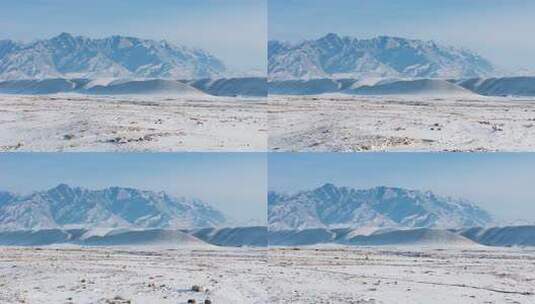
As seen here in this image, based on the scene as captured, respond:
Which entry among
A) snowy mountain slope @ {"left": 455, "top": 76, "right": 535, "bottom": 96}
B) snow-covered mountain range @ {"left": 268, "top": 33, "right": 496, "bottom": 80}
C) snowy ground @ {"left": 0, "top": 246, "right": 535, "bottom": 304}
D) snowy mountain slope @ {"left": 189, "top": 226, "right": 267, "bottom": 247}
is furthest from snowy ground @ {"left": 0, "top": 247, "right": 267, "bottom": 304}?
snowy mountain slope @ {"left": 455, "top": 76, "right": 535, "bottom": 96}

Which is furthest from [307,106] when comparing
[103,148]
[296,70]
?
[103,148]

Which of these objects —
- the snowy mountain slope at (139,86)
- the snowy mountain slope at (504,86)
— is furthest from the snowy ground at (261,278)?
the snowy mountain slope at (504,86)

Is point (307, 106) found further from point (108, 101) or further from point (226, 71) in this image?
point (108, 101)

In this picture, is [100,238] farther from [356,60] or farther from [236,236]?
[236,236]

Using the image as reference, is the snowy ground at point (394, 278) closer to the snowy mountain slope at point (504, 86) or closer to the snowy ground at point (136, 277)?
the snowy ground at point (136, 277)

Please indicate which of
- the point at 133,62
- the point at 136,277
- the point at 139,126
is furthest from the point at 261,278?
the point at 133,62

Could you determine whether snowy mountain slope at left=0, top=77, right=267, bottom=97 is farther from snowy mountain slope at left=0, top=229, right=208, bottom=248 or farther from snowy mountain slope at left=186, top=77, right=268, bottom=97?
snowy mountain slope at left=0, top=229, right=208, bottom=248

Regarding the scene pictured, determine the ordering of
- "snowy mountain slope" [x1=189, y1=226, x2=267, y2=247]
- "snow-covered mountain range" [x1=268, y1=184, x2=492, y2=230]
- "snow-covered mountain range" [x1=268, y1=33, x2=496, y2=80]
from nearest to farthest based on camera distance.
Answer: "snowy mountain slope" [x1=189, y1=226, x2=267, y2=247], "snow-covered mountain range" [x1=268, y1=184, x2=492, y2=230], "snow-covered mountain range" [x1=268, y1=33, x2=496, y2=80]
